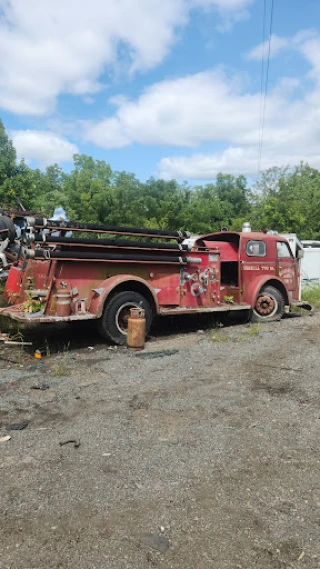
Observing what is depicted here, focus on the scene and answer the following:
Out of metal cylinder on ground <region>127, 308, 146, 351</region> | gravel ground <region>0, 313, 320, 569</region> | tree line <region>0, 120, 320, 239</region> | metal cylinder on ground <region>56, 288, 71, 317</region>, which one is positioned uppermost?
tree line <region>0, 120, 320, 239</region>

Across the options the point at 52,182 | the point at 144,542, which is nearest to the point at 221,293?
the point at 144,542

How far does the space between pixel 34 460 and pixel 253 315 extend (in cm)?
698

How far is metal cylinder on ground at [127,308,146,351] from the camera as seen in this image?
7320 millimetres

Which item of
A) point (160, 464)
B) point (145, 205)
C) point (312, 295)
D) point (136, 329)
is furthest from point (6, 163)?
point (160, 464)

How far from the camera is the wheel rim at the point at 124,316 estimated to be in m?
7.67

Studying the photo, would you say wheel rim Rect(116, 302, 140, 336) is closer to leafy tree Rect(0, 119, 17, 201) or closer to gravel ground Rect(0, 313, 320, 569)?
gravel ground Rect(0, 313, 320, 569)

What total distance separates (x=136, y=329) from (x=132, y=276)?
38.7 inches

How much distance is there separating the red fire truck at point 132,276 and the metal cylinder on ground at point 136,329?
0.95 ft

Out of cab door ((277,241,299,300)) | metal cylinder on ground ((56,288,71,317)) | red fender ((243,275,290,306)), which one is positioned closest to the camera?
metal cylinder on ground ((56,288,71,317))

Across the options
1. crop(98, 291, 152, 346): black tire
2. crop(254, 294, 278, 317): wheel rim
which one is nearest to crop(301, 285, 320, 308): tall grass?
crop(254, 294, 278, 317): wheel rim

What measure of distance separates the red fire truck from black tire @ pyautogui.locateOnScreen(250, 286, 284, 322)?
23 mm

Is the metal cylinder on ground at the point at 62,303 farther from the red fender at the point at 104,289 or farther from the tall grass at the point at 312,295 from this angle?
the tall grass at the point at 312,295

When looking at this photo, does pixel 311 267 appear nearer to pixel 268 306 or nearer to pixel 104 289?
pixel 268 306

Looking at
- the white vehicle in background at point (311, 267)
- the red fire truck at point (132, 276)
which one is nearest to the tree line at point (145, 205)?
the white vehicle in background at point (311, 267)
